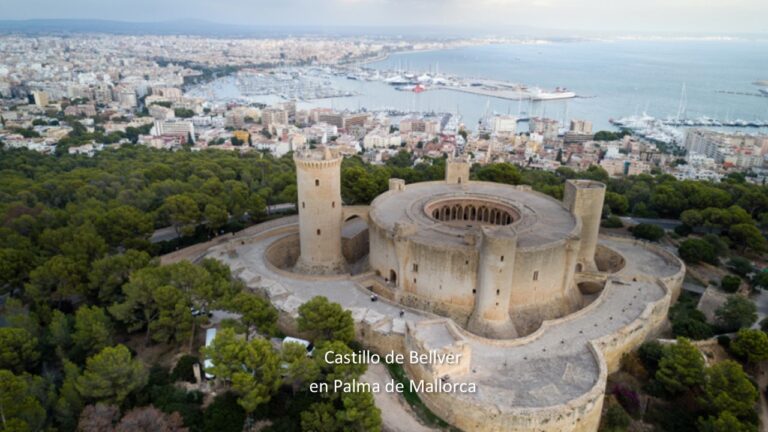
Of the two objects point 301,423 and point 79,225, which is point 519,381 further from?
point 79,225

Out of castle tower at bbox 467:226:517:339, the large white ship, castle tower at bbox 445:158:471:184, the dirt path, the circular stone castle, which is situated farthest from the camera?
the large white ship

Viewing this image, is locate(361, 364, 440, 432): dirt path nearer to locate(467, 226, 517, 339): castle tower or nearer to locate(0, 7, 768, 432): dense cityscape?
locate(0, 7, 768, 432): dense cityscape

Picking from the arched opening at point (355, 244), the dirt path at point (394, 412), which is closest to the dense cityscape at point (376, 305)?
the dirt path at point (394, 412)

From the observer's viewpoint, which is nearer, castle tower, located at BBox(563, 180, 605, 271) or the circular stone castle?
the circular stone castle

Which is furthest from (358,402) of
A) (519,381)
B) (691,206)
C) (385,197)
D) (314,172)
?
(691,206)

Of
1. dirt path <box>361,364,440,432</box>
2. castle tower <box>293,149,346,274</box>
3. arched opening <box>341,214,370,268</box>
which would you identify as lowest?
dirt path <box>361,364,440,432</box>

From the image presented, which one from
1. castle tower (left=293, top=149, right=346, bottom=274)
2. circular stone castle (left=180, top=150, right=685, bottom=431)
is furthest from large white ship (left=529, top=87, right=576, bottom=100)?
castle tower (left=293, top=149, right=346, bottom=274)

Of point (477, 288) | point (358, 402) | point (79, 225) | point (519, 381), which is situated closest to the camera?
point (358, 402)
